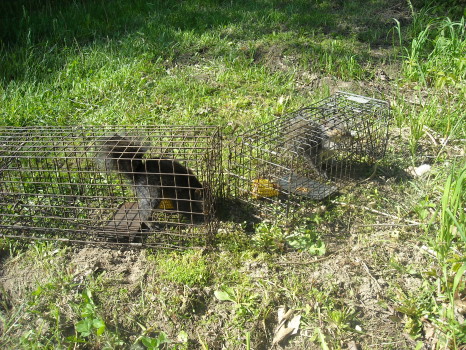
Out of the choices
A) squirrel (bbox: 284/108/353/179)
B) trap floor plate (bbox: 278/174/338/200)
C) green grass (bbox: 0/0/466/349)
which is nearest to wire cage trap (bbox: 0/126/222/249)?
green grass (bbox: 0/0/466/349)

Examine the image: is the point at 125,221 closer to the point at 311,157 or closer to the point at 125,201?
the point at 125,201

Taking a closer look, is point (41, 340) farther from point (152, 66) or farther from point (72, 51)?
point (72, 51)

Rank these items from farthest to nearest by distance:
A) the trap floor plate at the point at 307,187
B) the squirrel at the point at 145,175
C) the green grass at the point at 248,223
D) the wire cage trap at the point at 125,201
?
1. the trap floor plate at the point at 307,187
2. the squirrel at the point at 145,175
3. the wire cage trap at the point at 125,201
4. the green grass at the point at 248,223

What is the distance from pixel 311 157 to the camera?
14.1ft

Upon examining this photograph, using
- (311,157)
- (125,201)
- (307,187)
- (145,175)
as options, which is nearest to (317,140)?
(311,157)


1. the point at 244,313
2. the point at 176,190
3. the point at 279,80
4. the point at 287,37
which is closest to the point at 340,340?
the point at 244,313

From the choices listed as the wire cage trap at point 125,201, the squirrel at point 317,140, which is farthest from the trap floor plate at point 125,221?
the squirrel at point 317,140

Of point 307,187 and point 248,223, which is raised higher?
point 307,187

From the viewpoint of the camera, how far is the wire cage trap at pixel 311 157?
13.4ft

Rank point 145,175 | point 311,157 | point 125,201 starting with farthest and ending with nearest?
point 311,157, point 125,201, point 145,175

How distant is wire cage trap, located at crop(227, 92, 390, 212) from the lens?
410 cm

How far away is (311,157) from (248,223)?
34.1 inches

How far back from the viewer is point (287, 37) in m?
7.19

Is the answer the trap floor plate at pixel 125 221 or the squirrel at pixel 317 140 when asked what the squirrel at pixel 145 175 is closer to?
the trap floor plate at pixel 125 221
